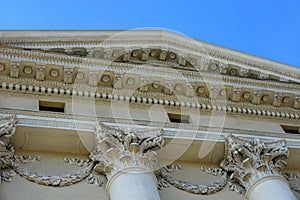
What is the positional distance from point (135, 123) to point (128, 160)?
1.72m

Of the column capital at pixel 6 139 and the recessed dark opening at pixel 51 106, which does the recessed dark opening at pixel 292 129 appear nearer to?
the recessed dark opening at pixel 51 106

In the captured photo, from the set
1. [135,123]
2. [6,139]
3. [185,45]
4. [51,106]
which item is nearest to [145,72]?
[135,123]

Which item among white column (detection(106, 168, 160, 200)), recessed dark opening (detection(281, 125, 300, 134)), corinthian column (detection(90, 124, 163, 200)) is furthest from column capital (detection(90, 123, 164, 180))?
recessed dark opening (detection(281, 125, 300, 134))

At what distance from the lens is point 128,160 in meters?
13.0

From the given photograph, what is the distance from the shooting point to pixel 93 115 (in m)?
14.6

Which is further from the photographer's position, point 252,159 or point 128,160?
point 252,159

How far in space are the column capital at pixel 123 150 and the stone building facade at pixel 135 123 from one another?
0.02 m

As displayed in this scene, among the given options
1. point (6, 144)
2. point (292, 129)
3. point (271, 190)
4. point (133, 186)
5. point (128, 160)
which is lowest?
point (133, 186)

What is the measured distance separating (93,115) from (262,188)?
4.26 m

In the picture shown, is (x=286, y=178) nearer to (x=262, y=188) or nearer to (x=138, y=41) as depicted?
(x=262, y=188)

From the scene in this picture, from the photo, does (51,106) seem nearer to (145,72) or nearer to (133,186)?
(145,72)

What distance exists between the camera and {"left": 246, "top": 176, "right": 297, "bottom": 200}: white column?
13.4m

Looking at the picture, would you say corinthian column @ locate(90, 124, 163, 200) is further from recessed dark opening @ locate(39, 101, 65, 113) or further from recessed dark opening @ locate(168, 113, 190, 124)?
recessed dark opening @ locate(168, 113, 190, 124)

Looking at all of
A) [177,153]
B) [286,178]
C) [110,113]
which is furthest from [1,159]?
[286,178]
